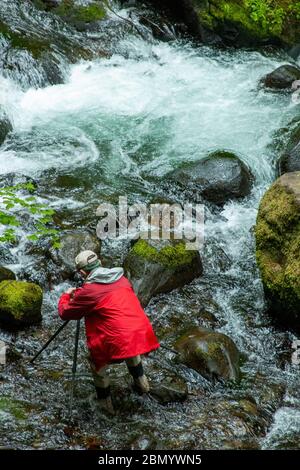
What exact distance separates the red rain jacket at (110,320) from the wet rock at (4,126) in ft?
23.8

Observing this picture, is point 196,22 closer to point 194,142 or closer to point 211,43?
point 211,43

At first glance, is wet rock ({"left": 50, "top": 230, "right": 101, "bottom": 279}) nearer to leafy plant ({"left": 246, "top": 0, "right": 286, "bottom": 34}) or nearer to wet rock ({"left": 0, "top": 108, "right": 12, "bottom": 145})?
wet rock ({"left": 0, "top": 108, "right": 12, "bottom": 145})

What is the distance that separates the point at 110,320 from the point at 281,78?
11.2 m

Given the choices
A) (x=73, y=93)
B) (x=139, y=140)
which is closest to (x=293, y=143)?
(x=139, y=140)

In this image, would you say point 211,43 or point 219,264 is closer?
point 219,264

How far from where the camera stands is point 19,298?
7.82m

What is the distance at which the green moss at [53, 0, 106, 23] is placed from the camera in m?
17.1

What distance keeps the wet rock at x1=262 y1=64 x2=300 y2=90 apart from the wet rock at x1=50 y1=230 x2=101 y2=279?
803 centimetres

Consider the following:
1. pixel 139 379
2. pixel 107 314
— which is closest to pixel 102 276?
pixel 107 314

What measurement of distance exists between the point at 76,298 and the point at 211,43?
13558 mm

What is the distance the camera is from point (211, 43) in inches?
694

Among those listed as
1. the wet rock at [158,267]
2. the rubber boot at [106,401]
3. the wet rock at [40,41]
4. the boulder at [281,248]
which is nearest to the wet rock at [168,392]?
the rubber boot at [106,401]

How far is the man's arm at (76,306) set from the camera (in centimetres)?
613

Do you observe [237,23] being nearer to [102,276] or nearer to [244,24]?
[244,24]
